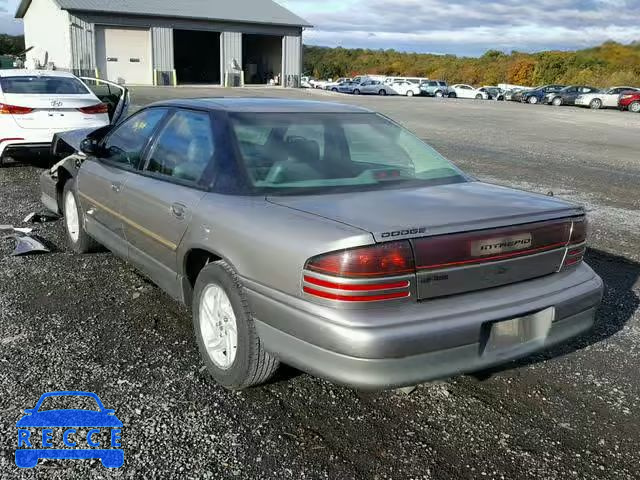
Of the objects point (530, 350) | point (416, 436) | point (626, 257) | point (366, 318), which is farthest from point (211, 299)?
point (626, 257)

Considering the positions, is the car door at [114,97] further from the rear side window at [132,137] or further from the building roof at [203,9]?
the building roof at [203,9]

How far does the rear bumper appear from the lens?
261 centimetres

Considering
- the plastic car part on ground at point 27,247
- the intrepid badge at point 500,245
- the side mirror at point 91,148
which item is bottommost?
the plastic car part on ground at point 27,247

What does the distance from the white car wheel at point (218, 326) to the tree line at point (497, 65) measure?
167ft

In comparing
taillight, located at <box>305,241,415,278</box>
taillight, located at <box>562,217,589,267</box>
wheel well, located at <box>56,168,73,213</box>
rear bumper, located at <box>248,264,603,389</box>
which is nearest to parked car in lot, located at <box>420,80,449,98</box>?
wheel well, located at <box>56,168,73,213</box>

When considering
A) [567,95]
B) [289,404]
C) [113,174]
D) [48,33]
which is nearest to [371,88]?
[567,95]

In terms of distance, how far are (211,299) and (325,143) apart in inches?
47.8

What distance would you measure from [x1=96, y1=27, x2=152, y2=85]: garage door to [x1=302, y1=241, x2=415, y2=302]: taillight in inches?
1525

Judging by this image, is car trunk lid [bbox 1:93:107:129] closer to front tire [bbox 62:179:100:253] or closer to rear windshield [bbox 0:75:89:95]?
rear windshield [bbox 0:75:89:95]

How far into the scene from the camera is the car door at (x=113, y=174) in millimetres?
4367

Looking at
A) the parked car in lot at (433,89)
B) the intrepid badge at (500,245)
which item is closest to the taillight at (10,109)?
the intrepid badge at (500,245)

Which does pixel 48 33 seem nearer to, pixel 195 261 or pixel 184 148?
pixel 184 148

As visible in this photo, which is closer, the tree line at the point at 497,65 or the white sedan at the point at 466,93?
the tree line at the point at 497,65

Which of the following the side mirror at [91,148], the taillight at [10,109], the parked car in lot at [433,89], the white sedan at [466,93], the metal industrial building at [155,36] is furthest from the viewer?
the white sedan at [466,93]
